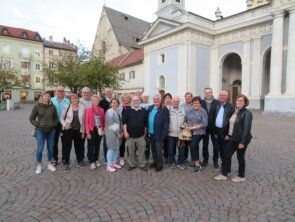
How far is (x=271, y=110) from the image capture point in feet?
61.5

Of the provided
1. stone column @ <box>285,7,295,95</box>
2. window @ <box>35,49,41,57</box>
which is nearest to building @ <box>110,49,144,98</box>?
stone column @ <box>285,7,295,95</box>

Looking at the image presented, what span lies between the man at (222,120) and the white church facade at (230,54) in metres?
16.4

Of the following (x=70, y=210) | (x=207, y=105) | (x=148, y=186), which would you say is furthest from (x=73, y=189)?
(x=207, y=105)

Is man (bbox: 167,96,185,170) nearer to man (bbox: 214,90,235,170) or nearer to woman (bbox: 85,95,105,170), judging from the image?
man (bbox: 214,90,235,170)

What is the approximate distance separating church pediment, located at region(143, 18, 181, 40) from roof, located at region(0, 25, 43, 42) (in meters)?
37.0

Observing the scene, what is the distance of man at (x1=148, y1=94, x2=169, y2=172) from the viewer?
4766 mm

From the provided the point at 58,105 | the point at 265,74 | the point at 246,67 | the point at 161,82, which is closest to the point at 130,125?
the point at 58,105

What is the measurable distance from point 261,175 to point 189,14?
2479 cm

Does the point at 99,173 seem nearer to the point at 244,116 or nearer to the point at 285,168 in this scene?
the point at 244,116

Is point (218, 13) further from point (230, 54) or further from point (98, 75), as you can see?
point (98, 75)

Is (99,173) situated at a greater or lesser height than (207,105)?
lesser

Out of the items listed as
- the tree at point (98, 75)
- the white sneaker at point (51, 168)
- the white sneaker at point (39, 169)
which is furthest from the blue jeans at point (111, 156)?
the tree at point (98, 75)

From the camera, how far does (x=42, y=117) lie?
464cm

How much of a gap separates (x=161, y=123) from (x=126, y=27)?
175ft
